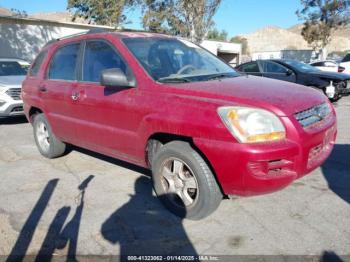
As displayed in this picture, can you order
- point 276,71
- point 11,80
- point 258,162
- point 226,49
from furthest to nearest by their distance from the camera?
point 226,49 → point 276,71 → point 11,80 → point 258,162

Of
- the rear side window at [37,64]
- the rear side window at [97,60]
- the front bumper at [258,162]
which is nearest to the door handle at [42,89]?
the rear side window at [37,64]

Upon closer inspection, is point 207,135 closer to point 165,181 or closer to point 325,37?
point 165,181

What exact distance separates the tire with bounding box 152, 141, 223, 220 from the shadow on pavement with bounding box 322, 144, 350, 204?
1.55m

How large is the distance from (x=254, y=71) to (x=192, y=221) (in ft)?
26.1

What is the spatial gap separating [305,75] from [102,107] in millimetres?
7183

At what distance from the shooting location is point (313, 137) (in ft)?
10.3

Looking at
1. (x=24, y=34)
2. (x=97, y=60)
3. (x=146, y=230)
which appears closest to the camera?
(x=146, y=230)

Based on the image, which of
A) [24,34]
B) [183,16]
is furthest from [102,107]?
[183,16]

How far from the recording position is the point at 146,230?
3.32m

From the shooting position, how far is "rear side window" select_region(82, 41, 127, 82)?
4078mm

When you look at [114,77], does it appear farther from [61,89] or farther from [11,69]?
[11,69]

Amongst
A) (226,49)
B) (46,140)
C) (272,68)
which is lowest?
(226,49)

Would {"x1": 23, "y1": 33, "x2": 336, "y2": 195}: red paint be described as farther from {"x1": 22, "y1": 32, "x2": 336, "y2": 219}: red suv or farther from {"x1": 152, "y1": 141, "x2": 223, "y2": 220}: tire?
{"x1": 152, "y1": 141, "x2": 223, "y2": 220}: tire

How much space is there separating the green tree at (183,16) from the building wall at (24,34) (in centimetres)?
640
